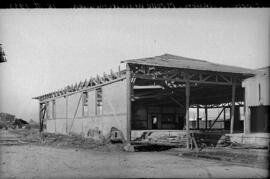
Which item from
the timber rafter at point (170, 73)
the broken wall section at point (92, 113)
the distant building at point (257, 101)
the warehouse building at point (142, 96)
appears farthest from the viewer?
the broken wall section at point (92, 113)

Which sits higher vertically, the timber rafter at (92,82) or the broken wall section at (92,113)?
the timber rafter at (92,82)

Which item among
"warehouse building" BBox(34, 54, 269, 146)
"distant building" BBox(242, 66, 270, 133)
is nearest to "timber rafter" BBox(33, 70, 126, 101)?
"warehouse building" BBox(34, 54, 269, 146)

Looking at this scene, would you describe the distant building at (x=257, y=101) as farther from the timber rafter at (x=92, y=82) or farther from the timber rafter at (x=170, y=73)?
the timber rafter at (x=92, y=82)

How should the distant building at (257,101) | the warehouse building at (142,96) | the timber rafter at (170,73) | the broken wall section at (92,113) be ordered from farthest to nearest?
the broken wall section at (92,113) → the distant building at (257,101) → the warehouse building at (142,96) → the timber rafter at (170,73)

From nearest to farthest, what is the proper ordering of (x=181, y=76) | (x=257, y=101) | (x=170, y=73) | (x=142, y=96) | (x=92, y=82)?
(x=170, y=73) < (x=257, y=101) < (x=181, y=76) < (x=92, y=82) < (x=142, y=96)

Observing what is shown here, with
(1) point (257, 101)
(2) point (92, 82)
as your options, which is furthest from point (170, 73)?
(2) point (92, 82)

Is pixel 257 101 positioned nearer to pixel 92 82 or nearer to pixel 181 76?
pixel 181 76

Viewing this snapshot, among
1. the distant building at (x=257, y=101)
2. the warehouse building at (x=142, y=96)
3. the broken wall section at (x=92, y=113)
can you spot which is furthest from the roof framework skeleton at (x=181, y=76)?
the broken wall section at (x=92, y=113)

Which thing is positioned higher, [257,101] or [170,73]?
[170,73]

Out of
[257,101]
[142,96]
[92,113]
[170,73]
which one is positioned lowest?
[92,113]

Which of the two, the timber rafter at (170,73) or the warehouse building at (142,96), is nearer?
the timber rafter at (170,73)

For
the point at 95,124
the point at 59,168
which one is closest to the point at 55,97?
the point at 95,124

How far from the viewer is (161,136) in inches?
896

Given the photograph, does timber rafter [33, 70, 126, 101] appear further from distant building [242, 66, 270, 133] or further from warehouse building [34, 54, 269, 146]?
distant building [242, 66, 270, 133]
